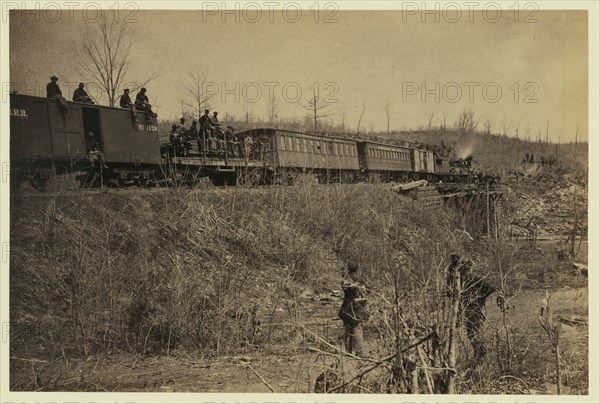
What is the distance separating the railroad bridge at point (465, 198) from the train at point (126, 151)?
290cm

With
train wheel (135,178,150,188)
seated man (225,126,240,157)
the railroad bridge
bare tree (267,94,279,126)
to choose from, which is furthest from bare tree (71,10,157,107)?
the railroad bridge

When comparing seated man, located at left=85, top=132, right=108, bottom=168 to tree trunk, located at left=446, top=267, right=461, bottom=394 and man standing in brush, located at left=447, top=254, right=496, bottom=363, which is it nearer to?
man standing in brush, located at left=447, top=254, right=496, bottom=363

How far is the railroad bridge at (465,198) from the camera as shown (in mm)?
15844

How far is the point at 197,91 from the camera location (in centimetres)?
917

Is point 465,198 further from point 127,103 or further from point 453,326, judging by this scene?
point 453,326

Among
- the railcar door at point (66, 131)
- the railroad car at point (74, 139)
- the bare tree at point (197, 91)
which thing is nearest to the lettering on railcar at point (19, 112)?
the railroad car at point (74, 139)

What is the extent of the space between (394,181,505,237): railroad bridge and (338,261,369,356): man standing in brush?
9.52 meters

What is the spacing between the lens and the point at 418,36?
808 centimetres

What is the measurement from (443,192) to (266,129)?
693cm

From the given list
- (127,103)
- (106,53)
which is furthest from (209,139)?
→ (106,53)

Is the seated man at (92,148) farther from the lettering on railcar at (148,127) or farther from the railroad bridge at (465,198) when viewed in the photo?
the railroad bridge at (465,198)

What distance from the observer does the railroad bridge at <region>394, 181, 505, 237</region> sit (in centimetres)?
1584

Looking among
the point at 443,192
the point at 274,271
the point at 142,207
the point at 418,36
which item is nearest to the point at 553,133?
the point at 418,36

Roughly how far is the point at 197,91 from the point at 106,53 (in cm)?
162
